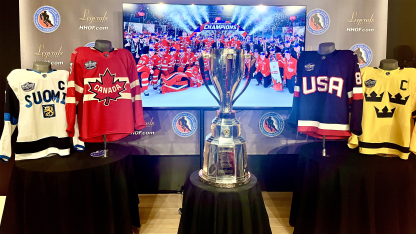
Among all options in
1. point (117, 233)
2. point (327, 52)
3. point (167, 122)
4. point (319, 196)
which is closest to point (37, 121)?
point (117, 233)

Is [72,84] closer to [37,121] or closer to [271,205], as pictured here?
[37,121]

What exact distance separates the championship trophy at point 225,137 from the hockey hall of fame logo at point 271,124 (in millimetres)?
1360

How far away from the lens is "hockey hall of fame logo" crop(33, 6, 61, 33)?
8.30 ft

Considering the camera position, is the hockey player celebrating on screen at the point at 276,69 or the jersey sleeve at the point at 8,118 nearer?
the jersey sleeve at the point at 8,118

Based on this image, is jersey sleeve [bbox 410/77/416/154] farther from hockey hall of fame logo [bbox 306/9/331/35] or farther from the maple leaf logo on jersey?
the maple leaf logo on jersey

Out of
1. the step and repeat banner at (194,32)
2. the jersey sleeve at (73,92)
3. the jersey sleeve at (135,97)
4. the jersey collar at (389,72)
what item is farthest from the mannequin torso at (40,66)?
the jersey collar at (389,72)

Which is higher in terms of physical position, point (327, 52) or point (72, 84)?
point (327, 52)

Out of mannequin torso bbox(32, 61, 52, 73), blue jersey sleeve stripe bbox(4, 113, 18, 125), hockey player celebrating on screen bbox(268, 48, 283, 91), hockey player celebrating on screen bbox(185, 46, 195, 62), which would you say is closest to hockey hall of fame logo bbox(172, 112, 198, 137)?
hockey player celebrating on screen bbox(185, 46, 195, 62)

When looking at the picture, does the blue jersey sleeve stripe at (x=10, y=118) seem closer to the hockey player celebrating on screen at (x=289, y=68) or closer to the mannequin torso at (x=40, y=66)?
the mannequin torso at (x=40, y=66)

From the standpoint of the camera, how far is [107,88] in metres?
1.97

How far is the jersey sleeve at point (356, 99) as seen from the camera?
190cm

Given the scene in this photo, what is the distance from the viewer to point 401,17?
8.96ft

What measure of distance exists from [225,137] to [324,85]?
1006 mm

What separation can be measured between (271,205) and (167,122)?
136 centimetres
